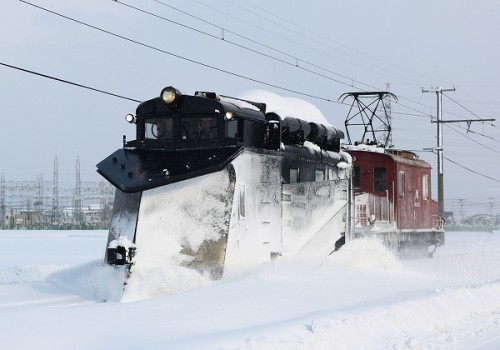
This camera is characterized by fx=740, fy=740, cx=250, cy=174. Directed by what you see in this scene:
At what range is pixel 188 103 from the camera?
14.0 meters

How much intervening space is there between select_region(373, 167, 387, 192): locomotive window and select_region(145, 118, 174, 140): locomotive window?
36.9 feet

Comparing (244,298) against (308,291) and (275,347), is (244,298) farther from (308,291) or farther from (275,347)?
(275,347)

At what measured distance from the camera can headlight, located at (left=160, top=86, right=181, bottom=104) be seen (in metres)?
14.0

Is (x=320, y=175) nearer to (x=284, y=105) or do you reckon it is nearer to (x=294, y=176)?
(x=294, y=176)

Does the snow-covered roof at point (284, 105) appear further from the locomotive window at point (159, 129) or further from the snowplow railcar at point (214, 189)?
the locomotive window at point (159, 129)

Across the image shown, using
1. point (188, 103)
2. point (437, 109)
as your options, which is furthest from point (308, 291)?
point (437, 109)

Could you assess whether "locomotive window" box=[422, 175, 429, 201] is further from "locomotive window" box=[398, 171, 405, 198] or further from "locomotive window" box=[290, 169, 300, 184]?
"locomotive window" box=[290, 169, 300, 184]

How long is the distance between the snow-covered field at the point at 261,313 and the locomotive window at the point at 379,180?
8.13 metres

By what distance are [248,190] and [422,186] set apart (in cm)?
1478

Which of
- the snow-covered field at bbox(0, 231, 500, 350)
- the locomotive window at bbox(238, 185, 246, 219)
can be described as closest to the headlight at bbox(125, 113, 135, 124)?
the locomotive window at bbox(238, 185, 246, 219)

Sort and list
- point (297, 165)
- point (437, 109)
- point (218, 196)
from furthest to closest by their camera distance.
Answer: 1. point (437, 109)
2. point (297, 165)
3. point (218, 196)

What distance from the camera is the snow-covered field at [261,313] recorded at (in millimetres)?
8398

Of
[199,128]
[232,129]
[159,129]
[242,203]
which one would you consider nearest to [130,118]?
[159,129]

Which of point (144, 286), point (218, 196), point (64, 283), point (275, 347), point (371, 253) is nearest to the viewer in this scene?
point (275, 347)
